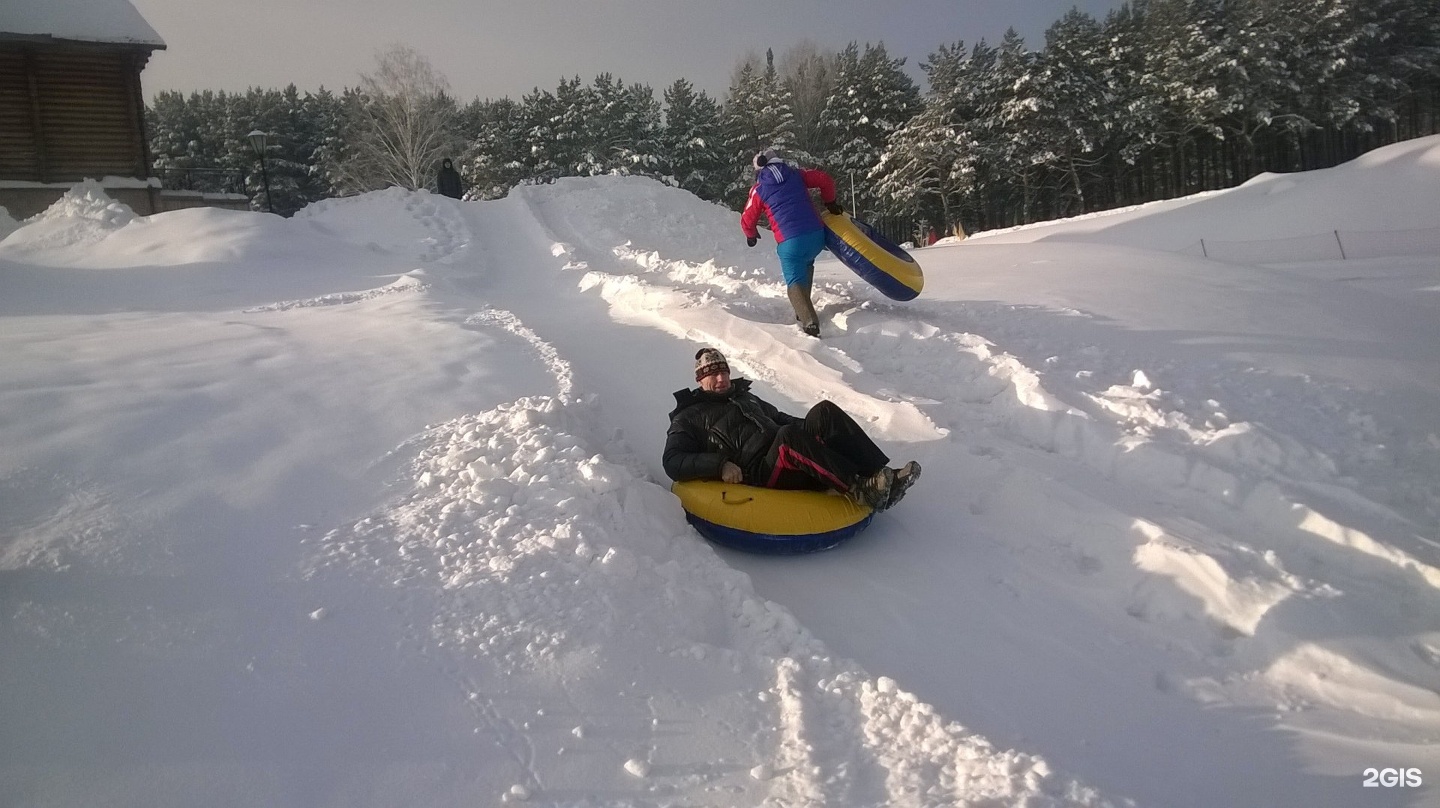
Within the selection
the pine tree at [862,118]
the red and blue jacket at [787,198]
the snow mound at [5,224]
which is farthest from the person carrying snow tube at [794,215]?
the pine tree at [862,118]

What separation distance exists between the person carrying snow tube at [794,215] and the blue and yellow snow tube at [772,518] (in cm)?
359

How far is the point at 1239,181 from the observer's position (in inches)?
1469

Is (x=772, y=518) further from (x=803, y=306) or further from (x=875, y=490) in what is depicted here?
(x=803, y=306)

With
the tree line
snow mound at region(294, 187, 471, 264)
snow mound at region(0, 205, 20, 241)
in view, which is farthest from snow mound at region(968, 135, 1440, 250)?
snow mound at region(0, 205, 20, 241)

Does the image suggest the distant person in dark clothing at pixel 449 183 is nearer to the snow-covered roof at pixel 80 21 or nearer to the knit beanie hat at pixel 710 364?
the snow-covered roof at pixel 80 21

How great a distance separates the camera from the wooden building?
Answer: 17.0 metres

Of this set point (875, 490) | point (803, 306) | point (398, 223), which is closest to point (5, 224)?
point (398, 223)

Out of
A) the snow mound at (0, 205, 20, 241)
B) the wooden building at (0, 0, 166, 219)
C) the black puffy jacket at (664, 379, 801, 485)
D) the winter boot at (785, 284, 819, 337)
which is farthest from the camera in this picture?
the wooden building at (0, 0, 166, 219)

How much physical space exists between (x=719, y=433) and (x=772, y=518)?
0.83m

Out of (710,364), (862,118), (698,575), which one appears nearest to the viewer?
(698,575)

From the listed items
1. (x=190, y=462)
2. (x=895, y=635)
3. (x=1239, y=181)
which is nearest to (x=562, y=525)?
(x=895, y=635)

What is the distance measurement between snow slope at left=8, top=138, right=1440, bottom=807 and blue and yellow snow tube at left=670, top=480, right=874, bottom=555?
15cm

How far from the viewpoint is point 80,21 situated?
17.7 metres

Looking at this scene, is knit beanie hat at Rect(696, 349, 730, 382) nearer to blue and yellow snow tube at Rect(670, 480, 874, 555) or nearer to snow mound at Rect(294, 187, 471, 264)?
blue and yellow snow tube at Rect(670, 480, 874, 555)
